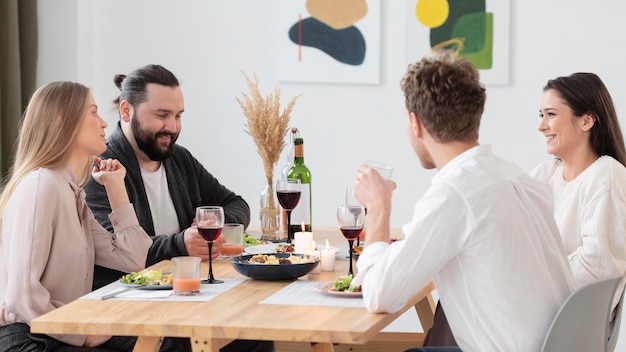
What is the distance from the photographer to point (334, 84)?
15.8 ft

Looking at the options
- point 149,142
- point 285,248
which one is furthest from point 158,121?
point 285,248

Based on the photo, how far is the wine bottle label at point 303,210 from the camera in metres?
3.43

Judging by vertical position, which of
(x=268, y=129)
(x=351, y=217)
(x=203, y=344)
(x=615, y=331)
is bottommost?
(x=615, y=331)

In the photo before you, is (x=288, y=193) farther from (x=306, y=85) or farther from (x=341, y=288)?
(x=306, y=85)

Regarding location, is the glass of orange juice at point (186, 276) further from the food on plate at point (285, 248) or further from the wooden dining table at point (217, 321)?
the food on plate at point (285, 248)

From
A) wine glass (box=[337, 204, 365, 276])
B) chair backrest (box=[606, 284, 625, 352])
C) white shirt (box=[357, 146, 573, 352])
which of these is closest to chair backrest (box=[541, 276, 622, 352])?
white shirt (box=[357, 146, 573, 352])

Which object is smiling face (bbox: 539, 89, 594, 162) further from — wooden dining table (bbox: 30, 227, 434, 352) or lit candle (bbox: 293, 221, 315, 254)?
wooden dining table (bbox: 30, 227, 434, 352)

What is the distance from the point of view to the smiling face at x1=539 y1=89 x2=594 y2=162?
9.82 feet

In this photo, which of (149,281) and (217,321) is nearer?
(217,321)

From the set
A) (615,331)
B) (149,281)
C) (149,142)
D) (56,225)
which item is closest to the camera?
(149,281)

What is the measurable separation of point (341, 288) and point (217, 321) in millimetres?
411

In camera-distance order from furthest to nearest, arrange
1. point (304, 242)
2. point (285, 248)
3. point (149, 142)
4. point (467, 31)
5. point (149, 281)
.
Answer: point (467, 31) < point (149, 142) < point (285, 248) < point (304, 242) < point (149, 281)

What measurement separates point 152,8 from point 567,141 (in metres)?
2.69

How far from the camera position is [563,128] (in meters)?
3.01
